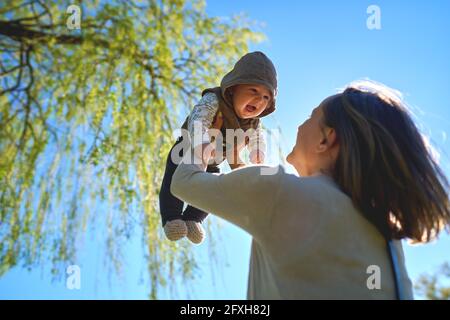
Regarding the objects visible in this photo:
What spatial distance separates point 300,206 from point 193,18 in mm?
2914

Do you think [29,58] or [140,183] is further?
[29,58]

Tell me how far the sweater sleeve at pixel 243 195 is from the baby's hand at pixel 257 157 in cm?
99

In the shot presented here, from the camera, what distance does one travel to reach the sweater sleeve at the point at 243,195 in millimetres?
1172

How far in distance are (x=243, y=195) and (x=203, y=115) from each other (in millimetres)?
851

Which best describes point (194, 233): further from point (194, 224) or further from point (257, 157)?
point (257, 157)

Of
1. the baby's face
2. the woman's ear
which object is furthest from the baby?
the woman's ear

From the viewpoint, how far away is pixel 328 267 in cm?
113

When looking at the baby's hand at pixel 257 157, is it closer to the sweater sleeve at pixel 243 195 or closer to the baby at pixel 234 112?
the baby at pixel 234 112

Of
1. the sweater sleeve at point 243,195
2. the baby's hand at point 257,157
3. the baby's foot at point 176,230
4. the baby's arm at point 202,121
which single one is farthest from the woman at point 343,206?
the baby's hand at point 257,157

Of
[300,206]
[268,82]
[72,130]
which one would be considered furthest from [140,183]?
[300,206]

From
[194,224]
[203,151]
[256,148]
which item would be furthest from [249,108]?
[203,151]

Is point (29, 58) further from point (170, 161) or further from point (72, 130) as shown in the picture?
point (170, 161)

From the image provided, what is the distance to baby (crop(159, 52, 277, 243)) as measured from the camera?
208cm
